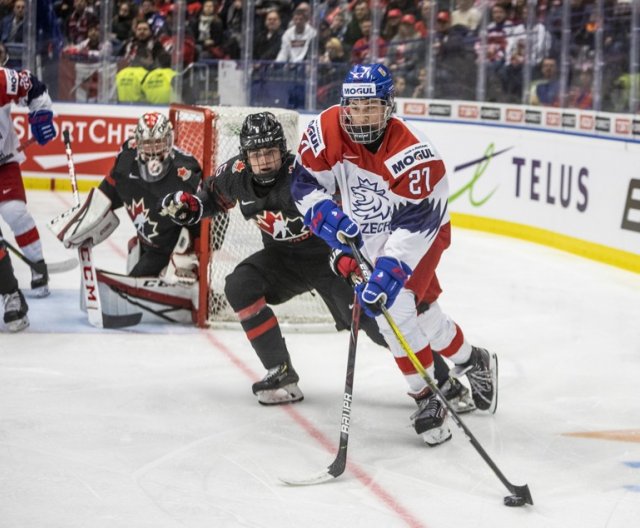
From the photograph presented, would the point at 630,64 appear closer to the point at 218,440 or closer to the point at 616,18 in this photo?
the point at 616,18

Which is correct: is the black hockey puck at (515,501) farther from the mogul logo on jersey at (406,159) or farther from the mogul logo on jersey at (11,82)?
the mogul logo on jersey at (11,82)

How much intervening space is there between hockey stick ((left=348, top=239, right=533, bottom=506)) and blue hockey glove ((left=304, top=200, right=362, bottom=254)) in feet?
0.09

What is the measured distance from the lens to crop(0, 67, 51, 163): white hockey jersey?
552 cm

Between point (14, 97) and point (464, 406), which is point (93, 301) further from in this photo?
point (464, 406)

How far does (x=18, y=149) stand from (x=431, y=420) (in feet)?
9.91

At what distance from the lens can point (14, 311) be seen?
202 inches

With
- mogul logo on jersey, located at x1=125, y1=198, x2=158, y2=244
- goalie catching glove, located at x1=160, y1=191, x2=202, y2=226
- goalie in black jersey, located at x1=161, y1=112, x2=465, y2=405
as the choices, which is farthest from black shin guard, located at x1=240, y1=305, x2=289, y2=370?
mogul logo on jersey, located at x1=125, y1=198, x2=158, y2=244

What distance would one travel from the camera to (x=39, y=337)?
16.7 ft

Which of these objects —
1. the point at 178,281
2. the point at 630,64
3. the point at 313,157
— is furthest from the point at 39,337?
the point at 630,64

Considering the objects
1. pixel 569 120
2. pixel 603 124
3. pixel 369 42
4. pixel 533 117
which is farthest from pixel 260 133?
pixel 369 42

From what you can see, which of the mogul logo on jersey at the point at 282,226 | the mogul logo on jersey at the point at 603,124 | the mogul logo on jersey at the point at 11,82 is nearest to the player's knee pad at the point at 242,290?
the mogul logo on jersey at the point at 282,226

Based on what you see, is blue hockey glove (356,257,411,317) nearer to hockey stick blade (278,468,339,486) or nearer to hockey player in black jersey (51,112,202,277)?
hockey stick blade (278,468,339,486)

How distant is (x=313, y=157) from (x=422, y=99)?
211 inches

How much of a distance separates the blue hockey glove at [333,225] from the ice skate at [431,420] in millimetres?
566
